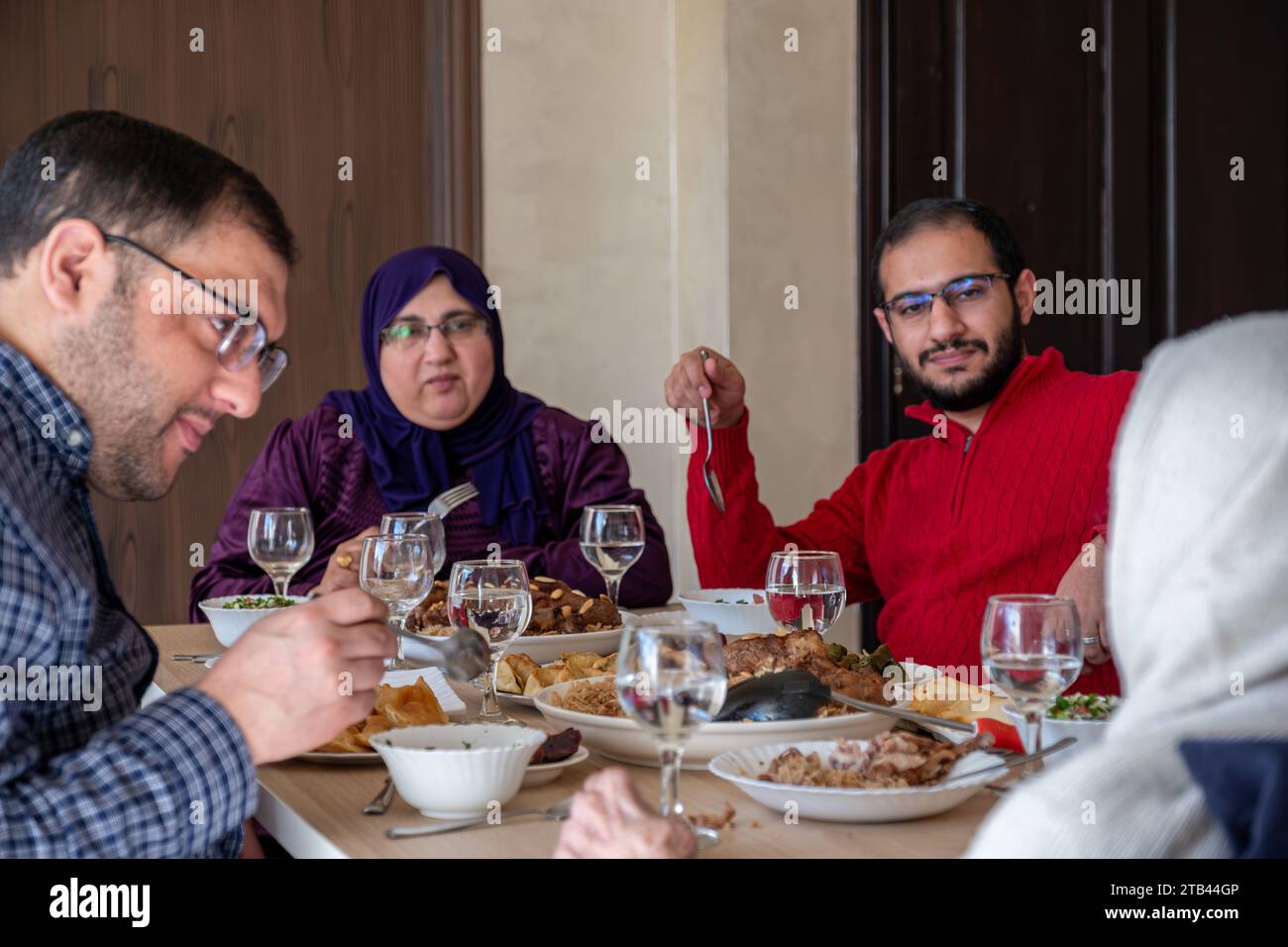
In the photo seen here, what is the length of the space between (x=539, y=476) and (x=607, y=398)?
87 centimetres

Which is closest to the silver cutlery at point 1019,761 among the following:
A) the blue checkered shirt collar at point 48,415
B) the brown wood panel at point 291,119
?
the blue checkered shirt collar at point 48,415

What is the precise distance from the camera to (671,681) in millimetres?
1056

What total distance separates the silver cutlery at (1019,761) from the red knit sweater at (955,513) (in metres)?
0.80

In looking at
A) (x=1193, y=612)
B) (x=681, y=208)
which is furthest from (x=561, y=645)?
(x=681, y=208)

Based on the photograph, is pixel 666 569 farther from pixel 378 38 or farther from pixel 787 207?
pixel 378 38

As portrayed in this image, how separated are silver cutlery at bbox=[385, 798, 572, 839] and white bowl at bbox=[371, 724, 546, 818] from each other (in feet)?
0.05

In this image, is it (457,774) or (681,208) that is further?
(681,208)

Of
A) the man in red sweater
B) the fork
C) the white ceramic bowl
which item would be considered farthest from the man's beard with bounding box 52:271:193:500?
the fork

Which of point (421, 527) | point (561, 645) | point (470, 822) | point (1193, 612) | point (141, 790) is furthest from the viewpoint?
point (421, 527)

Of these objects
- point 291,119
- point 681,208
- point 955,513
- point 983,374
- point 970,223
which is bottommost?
point 955,513

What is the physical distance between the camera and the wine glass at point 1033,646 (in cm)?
119

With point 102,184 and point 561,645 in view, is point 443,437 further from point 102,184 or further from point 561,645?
point 102,184

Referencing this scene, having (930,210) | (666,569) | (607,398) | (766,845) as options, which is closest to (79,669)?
(766,845)

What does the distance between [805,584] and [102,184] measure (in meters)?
0.93
